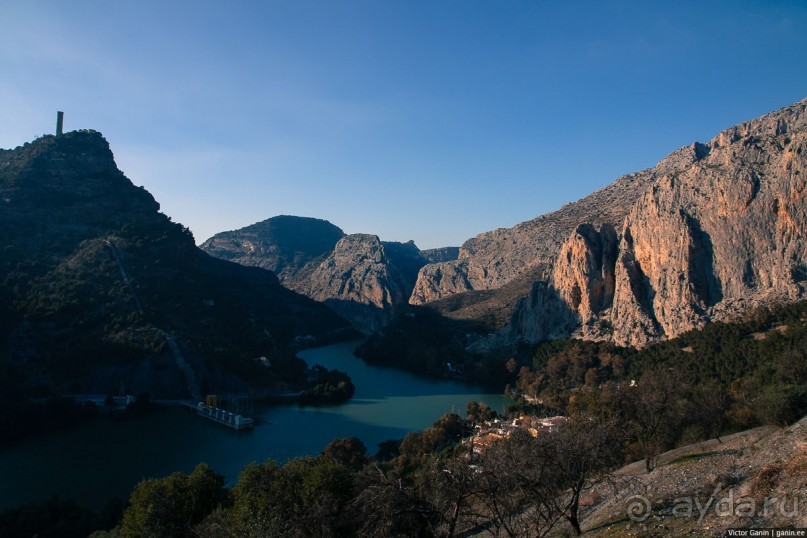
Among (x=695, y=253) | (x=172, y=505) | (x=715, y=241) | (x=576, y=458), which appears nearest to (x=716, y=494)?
(x=576, y=458)

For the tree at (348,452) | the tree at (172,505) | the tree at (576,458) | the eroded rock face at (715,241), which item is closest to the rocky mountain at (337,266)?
the eroded rock face at (715,241)

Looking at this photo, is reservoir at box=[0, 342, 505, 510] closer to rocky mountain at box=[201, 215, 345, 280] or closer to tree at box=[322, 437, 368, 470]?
tree at box=[322, 437, 368, 470]

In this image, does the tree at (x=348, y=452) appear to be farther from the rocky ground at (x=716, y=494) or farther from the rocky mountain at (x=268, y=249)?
the rocky mountain at (x=268, y=249)

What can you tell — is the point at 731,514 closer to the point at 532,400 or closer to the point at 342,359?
the point at 532,400

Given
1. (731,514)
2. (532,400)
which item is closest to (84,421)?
(532,400)

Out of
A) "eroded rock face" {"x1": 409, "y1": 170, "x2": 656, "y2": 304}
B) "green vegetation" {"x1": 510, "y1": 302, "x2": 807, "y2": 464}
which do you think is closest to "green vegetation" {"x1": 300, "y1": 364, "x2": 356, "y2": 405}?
"green vegetation" {"x1": 510, "y1": 302, "x2": 807, "y2": 464}
